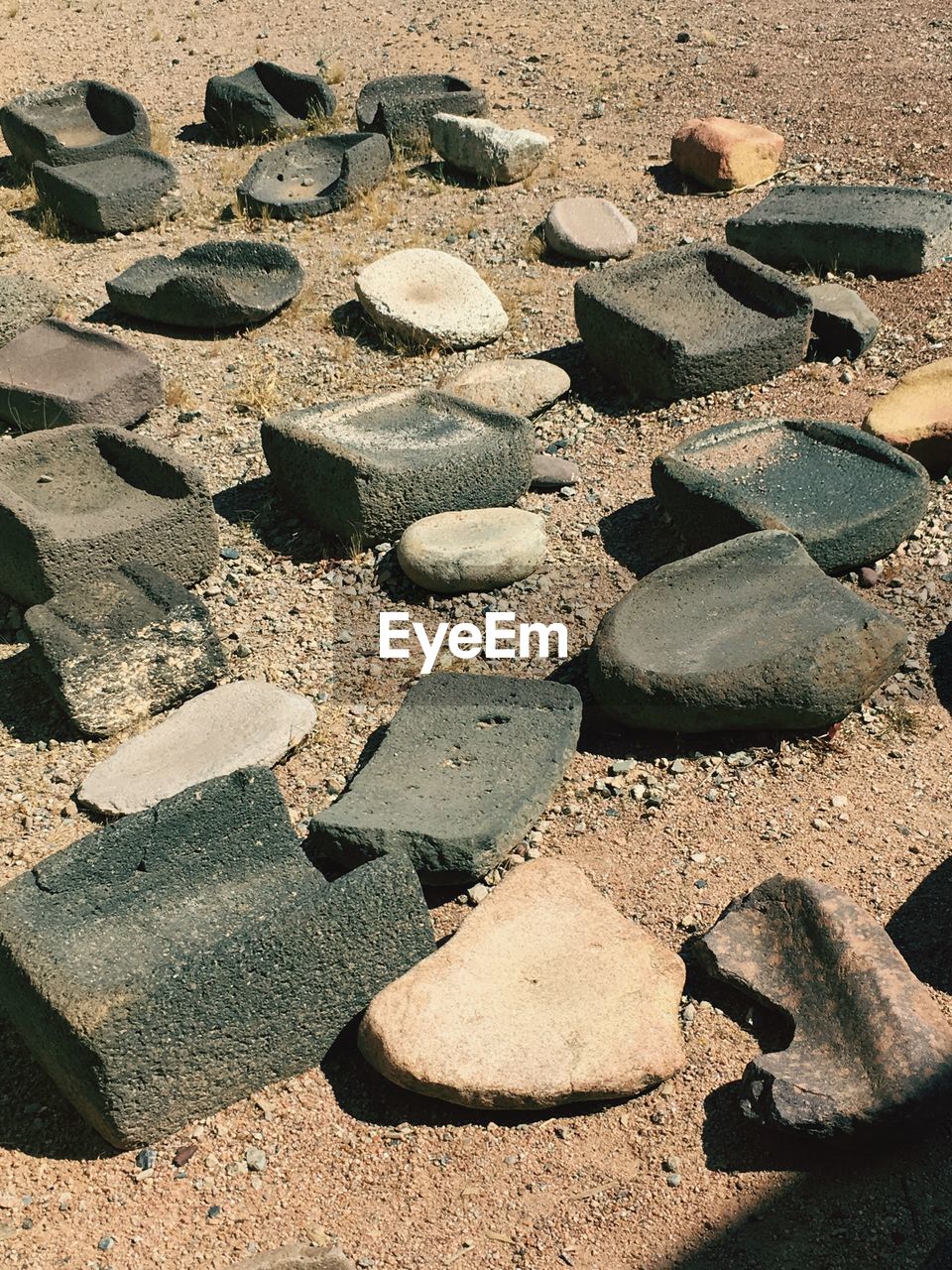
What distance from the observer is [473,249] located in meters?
7.74

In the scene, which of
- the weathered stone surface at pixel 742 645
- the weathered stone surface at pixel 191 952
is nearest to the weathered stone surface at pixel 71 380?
the weathered stone surface at pixel 742 645

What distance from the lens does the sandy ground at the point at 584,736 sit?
312 cm

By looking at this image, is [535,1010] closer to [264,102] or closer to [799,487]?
[799,487]

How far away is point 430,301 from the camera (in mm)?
6941

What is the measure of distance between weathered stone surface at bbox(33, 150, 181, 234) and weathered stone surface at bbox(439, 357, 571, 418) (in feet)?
9.72

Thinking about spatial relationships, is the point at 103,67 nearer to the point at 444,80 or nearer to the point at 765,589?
the point at 444,80

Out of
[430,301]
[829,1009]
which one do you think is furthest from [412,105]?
[829,1009]

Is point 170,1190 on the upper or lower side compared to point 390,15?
lower

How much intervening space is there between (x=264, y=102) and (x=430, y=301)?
10.4 feet

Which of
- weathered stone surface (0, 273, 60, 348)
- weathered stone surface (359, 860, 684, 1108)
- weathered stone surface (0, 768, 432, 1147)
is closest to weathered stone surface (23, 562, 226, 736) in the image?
weathered stone surface (0, 768, 432, 1147)

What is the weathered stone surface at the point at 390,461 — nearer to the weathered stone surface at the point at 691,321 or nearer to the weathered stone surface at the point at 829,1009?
the weathered stone surface at the point at 691,321

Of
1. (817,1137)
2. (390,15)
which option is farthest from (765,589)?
(390,15)

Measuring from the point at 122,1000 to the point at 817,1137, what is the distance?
5.15 feet

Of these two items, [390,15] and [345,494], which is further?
[390,15]
